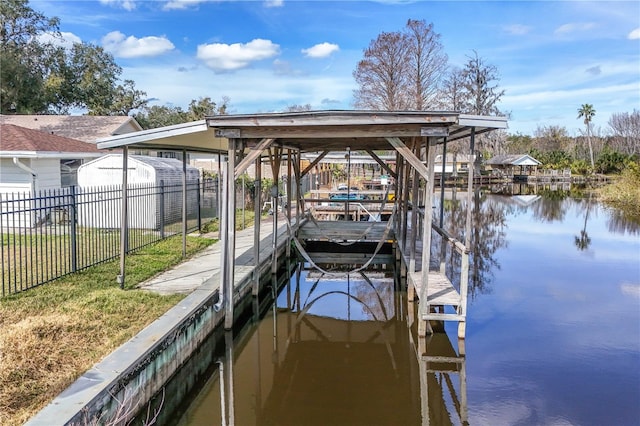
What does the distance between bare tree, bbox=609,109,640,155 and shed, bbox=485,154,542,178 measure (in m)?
19.2

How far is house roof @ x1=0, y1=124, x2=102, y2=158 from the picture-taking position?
13.2 meters

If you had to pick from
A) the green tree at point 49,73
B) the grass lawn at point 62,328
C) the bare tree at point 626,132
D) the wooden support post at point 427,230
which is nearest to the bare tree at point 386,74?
the green tree at point 49,73

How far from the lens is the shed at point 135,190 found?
1297 cm

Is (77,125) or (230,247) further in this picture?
(77,125)

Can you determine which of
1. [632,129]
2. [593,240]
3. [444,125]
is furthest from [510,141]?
[444,125]

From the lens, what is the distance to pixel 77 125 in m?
24.2

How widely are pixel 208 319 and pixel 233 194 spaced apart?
189 cm

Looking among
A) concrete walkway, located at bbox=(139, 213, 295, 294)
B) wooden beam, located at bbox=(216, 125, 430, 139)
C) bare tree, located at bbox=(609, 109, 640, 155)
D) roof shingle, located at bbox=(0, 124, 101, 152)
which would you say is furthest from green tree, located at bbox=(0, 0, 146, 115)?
bare tree, located at bbox=(609, 109, 640, 155)

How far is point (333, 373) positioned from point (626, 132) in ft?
278

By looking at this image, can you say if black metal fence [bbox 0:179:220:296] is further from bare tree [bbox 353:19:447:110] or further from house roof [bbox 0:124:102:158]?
bare tree [bbox 353:19:447:110]

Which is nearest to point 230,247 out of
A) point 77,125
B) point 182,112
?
point 77,125

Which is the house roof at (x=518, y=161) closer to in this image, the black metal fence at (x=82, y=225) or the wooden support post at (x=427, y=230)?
the black metal fence at (x=82, y=225)

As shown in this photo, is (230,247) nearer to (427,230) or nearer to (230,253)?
(230,253)

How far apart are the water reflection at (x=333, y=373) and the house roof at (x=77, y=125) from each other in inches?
711
